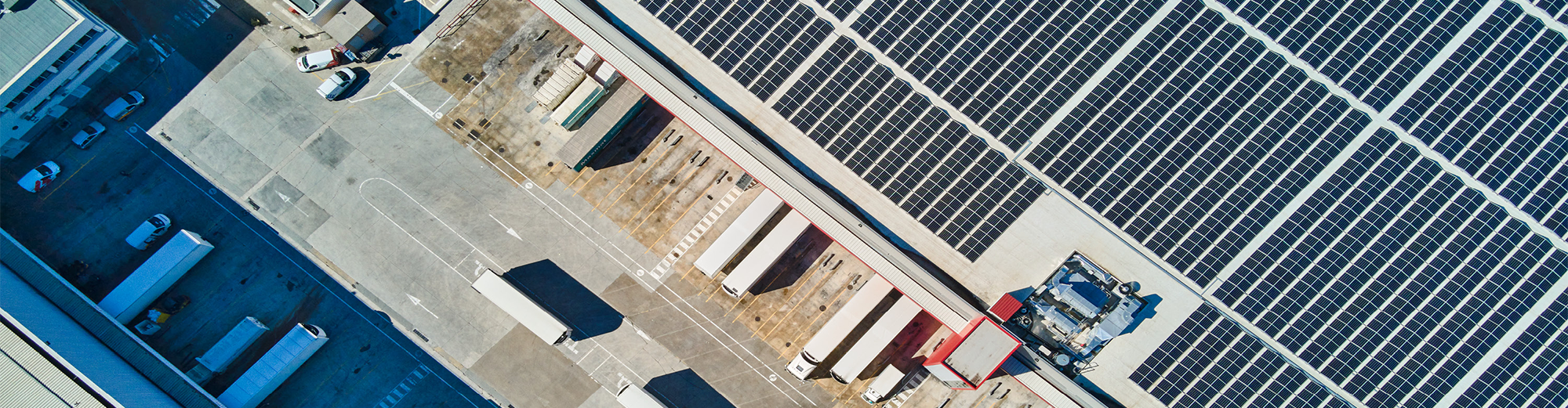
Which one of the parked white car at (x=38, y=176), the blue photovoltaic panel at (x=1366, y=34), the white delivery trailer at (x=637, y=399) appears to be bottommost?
the parked white car at (x=38, y=176)

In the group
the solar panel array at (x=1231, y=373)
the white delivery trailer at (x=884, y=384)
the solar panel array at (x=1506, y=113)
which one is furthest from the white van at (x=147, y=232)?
the solar panel array at (x=1506, y=113)

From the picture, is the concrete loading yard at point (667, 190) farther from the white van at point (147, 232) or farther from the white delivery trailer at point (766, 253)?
the white van at point (147, 232)

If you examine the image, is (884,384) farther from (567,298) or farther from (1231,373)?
(567,298)

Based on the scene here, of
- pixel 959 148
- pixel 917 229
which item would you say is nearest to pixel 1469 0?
pixel 959 148

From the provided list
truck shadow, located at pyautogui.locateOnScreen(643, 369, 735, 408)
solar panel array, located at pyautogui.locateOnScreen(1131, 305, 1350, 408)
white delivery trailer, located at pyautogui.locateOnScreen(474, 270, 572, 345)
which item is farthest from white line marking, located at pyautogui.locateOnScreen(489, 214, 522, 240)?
solar panel array, located at pyautogui.locateOnScreen(1131, 305, 1350, 408)

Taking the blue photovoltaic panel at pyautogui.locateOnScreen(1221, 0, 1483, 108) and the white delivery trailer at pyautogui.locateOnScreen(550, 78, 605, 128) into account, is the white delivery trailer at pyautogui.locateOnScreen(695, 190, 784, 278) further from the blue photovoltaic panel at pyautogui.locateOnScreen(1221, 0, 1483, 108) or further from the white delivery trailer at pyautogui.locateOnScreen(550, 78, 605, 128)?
the blue photovoltaic panel at pyautogui.locateOnScreen(1221, 0, 1483, 108)

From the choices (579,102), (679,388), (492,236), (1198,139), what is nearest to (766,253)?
(679,388)
